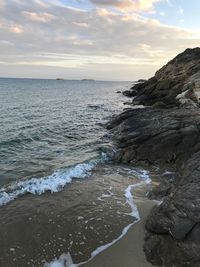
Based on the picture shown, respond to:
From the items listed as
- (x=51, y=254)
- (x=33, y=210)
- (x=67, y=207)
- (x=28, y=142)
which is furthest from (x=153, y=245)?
(x=28, y=142)

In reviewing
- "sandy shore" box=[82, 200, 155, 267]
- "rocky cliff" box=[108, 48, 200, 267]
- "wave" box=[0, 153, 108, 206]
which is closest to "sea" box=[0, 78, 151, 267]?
"wave" box=[0, 153, 108, 206]

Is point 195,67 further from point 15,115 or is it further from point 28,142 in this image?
point 28,142

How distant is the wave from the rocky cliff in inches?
115

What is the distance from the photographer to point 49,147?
2145 cm

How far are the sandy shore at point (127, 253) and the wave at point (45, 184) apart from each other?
453 centimetres

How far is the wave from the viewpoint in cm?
1240

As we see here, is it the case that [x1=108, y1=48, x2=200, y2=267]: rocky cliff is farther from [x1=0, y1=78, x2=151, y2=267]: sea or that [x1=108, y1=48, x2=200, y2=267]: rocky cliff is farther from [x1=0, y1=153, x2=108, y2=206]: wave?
[x1=0, y1=153, x2=108, y2=206]: wave

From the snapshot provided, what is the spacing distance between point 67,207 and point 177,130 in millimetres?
8906

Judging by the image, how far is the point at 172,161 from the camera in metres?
16.6

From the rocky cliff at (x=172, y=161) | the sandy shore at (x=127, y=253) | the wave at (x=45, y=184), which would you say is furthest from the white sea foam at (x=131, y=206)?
the wave at (x=45, y=184)

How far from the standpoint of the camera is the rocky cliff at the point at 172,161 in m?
7.83

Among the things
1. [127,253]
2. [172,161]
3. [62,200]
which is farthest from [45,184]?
[172,161]

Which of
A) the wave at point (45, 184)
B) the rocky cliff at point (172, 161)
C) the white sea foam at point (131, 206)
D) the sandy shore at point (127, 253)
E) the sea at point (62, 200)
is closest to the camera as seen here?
the rocky cliff at point (172, 161)

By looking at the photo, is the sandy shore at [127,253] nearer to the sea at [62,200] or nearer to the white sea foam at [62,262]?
the sea at [62,200]
